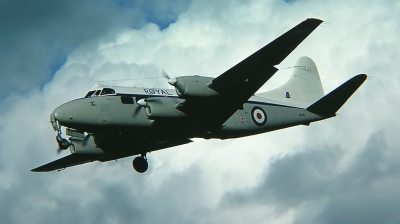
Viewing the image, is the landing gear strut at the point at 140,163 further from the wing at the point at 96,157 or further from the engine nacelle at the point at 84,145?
the engine nacelle at the point at 84,145

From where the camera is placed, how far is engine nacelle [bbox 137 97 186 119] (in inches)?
996

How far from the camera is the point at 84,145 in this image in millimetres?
29641

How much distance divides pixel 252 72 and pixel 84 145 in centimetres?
938

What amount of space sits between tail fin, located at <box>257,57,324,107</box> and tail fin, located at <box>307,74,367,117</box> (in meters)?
1.64

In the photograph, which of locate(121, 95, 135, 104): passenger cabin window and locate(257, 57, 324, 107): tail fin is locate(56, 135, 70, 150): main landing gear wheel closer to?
locate(121, 95, 135, 104): passenger cabin window

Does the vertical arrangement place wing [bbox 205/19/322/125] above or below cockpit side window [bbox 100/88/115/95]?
below

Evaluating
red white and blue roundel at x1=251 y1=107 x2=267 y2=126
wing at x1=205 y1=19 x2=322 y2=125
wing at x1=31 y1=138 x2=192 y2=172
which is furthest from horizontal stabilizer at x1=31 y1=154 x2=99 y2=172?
red white and blue roundel at x1=251 y1=107 x2=267 y2=126

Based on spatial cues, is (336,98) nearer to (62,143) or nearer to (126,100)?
(126,100)

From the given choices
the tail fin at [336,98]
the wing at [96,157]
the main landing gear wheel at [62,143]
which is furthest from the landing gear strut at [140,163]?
the tail fin at [336,98]

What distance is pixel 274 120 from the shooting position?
29.2 metres

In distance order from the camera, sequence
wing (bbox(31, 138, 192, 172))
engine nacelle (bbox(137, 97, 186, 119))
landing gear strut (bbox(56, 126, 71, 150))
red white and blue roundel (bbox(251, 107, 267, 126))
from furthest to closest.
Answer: red white and blue roundel (bbox(251, 107, 267, 126)), wing (bbox(31, 138, 192, 172)), landing gear strut (bbox(56, 126, 71, 150)), engine nacelle (bbox(137, 97, 186, 119))

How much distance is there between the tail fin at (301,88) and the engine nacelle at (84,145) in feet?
27.9

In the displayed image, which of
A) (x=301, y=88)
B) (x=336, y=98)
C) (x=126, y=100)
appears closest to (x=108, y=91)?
(x=126, y=100)

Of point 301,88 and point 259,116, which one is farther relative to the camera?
point 301,88
